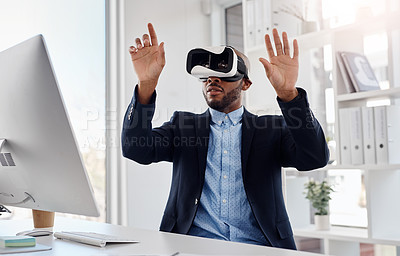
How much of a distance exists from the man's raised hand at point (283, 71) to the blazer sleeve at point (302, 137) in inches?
1.3

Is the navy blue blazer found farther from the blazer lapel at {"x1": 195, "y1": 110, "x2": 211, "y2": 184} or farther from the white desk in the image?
the white desk

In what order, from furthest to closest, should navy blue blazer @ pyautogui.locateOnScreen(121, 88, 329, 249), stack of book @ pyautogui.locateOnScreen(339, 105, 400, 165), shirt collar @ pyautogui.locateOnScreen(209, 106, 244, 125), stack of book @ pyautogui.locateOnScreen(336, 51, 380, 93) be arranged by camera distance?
stack of book @ pyautogui.locateOnScreen(336, 51, 380, 93) < stack of book @ pyautogui.locateOnScreen(339, 105, 400, 165) < shirt collar @ pyautogui.locateOnScreen(209, 106, 244, 125) < navy blue blazer @ pyautogui.locateOnScreen(121, 88, 329, 249)

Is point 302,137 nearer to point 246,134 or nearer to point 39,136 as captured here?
point 246,134

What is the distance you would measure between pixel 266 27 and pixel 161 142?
1280mm

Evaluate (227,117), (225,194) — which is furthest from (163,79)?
(225,194)

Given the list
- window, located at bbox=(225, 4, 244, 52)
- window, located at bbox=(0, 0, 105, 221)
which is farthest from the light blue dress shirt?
window, located at bbox=(225, 4, 244, 52)

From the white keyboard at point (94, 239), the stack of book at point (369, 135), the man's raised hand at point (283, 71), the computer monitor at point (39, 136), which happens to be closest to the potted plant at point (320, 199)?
the stack of book at point (369, 135)

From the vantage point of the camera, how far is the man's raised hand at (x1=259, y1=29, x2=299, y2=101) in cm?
178

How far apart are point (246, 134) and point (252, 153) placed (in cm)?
9

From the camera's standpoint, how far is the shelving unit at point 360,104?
2.48m

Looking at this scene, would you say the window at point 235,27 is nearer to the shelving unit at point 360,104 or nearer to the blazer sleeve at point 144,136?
the shelving unit at point 360,104

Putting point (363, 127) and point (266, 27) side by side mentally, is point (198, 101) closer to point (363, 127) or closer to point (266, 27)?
point (266, 27)

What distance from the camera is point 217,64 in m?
2.03

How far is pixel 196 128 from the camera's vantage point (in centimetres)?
211
